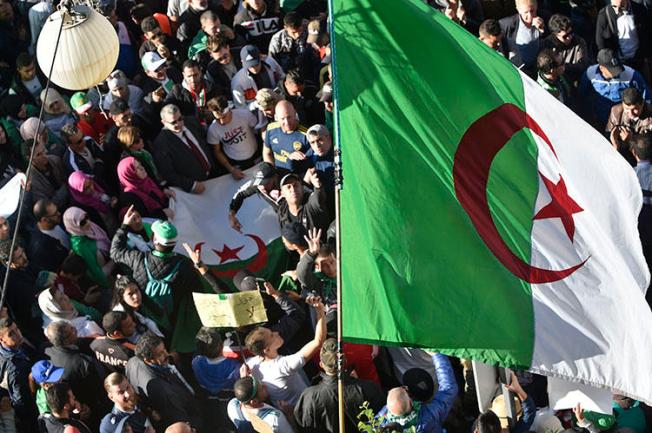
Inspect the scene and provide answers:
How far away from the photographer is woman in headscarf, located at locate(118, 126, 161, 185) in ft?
40.9

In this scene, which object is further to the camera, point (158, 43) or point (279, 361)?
point (158, 43)

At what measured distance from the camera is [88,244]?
11.9 meters

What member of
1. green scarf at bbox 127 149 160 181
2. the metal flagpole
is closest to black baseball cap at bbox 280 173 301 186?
green scarf at bbox 127 149 160 181

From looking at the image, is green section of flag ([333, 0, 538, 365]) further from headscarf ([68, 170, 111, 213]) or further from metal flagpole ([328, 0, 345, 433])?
headscarf ([68, 170, 111, 213])

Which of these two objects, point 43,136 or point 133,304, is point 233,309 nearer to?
point 133,304

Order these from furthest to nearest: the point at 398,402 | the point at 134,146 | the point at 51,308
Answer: the point at 134,146 → the point at 51,308 → the point at 398,402

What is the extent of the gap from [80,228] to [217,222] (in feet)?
4.50

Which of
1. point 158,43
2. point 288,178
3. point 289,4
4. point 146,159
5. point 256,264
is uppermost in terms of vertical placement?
point 289,4

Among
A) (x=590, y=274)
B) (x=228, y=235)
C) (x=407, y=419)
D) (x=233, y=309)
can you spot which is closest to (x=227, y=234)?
(x=228, y=235)

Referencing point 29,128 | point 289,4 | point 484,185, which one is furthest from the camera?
point 289,4

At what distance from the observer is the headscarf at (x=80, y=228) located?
11.8 meters

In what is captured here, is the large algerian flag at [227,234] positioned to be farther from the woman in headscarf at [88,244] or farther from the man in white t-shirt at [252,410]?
the man in white t-shirt at [252,410]

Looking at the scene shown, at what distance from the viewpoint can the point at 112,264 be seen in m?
11.9

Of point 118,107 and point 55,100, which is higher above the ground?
point 118,107
